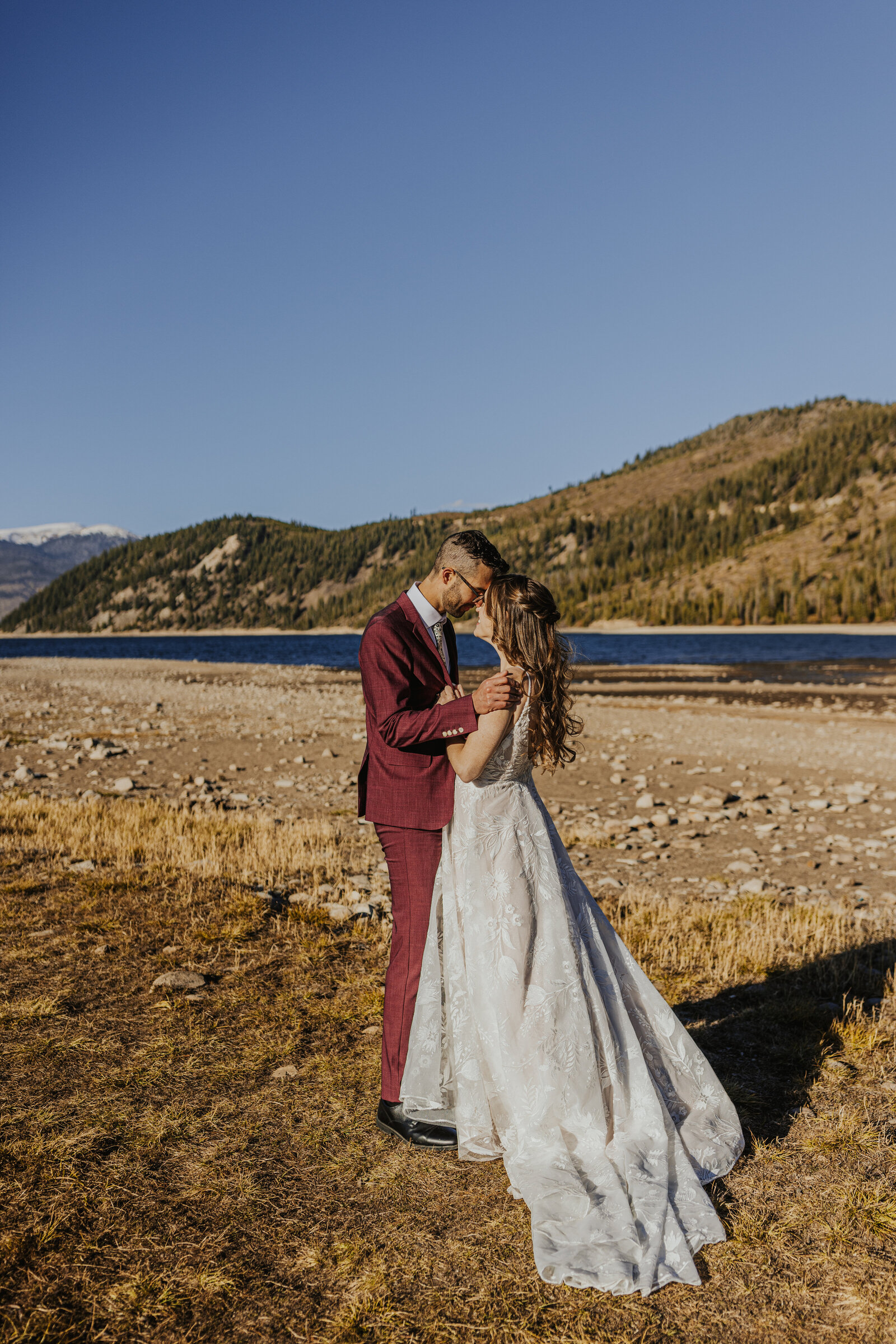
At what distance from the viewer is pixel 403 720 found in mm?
3832

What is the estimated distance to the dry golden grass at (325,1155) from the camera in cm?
291

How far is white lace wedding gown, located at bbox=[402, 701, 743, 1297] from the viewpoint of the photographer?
3443 mm

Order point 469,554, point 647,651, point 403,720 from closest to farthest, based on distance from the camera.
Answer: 1. point 403,720
2. point 469,554
3. point 647,651

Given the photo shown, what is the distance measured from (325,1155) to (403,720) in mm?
2111

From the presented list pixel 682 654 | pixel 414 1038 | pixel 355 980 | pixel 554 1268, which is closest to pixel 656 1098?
pixel 554 1268

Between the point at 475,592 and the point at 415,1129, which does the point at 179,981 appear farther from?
the point at 475,592

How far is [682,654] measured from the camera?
216 feet

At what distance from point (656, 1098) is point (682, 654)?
6485 cm

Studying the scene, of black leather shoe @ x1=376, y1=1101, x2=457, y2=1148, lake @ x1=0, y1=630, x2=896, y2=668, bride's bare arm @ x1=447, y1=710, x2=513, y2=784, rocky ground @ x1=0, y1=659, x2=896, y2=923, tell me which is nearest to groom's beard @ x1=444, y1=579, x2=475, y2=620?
bride's bare arm @ x1=447, y1=710, x2=513, y2=784

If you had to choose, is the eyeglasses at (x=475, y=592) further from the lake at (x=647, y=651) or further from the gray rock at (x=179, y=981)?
the lake at (x=647, y=651)

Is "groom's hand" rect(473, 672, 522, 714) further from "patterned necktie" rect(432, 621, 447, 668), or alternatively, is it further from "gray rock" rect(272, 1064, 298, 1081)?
"gray rock" rect(272, 1064, 298, 1081)

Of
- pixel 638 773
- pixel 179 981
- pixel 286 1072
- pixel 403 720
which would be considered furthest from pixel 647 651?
pixel 403 720

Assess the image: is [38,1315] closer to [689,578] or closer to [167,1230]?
[167,1230]

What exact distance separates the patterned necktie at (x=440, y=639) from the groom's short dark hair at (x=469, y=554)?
30cm
